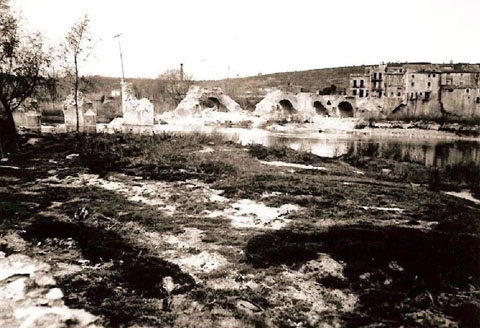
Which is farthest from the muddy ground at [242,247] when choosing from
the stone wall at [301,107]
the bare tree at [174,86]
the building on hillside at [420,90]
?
the bare tree at [174,86]

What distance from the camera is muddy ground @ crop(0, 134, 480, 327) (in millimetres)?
Result: 5332

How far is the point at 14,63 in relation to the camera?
1831cm

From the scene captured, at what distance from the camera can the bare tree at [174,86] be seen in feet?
251

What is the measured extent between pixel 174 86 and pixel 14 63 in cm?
6107

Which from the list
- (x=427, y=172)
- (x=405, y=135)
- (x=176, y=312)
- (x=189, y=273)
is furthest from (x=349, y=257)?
(x=405, y=135)

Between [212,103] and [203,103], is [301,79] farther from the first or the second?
[203,103]

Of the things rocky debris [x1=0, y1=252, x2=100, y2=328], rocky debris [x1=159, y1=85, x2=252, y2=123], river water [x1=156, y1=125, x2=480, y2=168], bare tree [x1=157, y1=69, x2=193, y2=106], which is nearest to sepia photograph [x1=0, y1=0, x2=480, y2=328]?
rocky debris [x1=0, y1=252, x2=100, y2=328]

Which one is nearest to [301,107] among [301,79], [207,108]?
[207,108]

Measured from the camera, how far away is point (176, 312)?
5.22 m

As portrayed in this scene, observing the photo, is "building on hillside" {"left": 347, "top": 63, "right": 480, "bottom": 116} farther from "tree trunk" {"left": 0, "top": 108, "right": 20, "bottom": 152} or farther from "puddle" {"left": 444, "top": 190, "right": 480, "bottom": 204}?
"tree trunk" {"left": 0, "top": 108, "right": 20, "bottom": 152}

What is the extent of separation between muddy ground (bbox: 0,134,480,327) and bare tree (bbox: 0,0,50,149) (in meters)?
5.15

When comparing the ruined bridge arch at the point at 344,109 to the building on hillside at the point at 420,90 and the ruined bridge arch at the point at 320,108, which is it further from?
the ruined bridge arch at the point at 320,108

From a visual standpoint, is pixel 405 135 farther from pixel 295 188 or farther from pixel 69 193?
pixel 69 193

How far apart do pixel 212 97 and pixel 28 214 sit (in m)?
55.2
